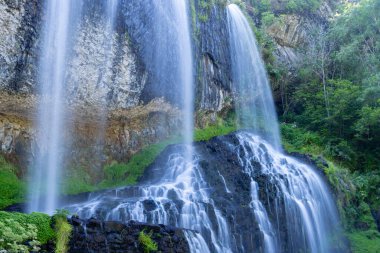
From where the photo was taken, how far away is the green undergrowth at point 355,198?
1429 cm

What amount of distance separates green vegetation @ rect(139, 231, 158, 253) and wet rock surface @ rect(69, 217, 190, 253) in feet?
0.26

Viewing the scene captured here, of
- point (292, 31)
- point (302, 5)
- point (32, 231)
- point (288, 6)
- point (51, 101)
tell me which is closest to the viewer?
point (32, 231)

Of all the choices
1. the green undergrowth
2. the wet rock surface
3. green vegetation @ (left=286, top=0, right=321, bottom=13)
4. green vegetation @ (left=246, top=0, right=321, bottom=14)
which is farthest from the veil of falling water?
green vegetation @ (left=286, top=0, right=321, bottom=13)

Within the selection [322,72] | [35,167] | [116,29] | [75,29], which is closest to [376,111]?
[322,72]

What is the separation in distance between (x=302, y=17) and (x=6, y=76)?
20478 mm

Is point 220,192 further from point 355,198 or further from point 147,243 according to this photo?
point 355,198

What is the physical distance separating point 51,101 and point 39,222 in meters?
6.03

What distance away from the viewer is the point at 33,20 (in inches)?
519

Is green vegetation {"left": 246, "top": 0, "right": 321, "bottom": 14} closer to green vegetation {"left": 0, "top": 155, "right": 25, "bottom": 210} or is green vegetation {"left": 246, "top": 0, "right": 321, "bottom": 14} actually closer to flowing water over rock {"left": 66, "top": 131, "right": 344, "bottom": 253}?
flowing water over rock {"left": 66, "top": 131, "right": 344, "bottom": 253}

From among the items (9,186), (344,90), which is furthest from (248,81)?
(9,186)

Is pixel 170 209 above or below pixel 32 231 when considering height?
above

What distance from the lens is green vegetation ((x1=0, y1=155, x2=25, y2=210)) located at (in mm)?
12953

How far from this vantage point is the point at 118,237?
9555 mm

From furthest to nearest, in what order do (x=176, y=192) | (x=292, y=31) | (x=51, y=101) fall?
(x=292, y=31) < (x=51, y=101) < (x=176, y=192)
